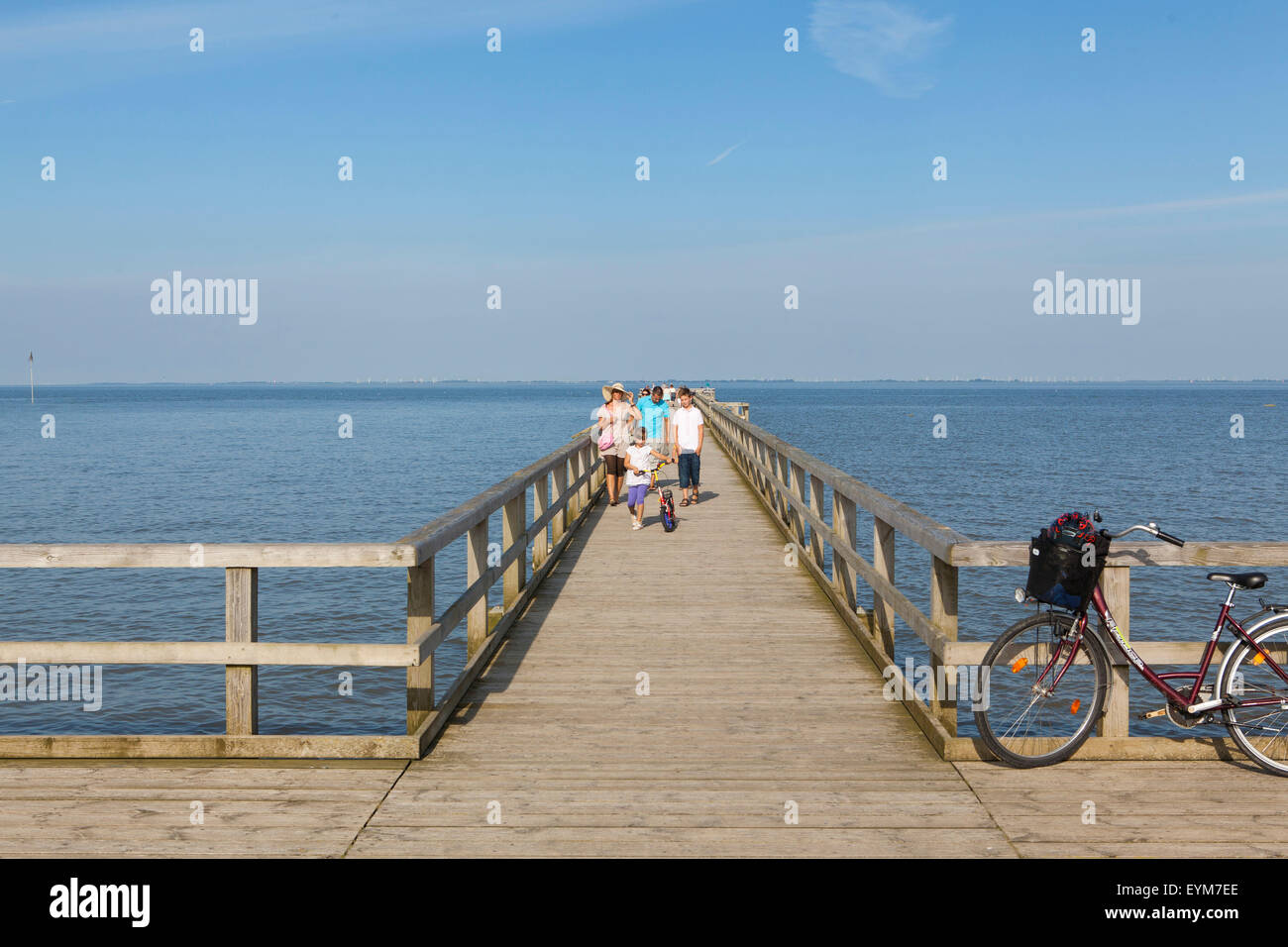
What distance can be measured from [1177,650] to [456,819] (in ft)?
A: 10.9

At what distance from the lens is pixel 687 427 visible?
→ 15.7 m

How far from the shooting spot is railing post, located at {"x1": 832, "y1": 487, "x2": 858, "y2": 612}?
8242mm

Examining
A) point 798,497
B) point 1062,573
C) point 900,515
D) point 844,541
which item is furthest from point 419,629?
point 798,497

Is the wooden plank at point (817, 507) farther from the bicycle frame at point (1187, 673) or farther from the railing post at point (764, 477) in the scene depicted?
the railing post at point (764, 477)

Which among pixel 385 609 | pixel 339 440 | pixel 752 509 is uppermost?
pixel 339 440

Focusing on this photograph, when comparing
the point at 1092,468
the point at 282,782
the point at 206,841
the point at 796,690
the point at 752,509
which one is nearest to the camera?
the point at 206,841

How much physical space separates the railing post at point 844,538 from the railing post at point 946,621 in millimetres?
2549

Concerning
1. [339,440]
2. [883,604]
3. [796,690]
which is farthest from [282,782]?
[339,440]

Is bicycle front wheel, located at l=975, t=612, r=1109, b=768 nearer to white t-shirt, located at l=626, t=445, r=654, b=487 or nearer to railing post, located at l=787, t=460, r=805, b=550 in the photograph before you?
railing post, located at l=787, t=460, r=805, b=550

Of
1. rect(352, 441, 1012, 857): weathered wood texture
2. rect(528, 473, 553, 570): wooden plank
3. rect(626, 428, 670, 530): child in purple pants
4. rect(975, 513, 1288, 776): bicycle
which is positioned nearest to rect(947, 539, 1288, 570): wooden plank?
rect(975, 513, 1288, 776): bicycle

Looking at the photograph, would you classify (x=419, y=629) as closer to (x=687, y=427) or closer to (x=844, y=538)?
(x=844, y=538)

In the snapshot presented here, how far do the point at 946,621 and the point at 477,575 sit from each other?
2742mm
